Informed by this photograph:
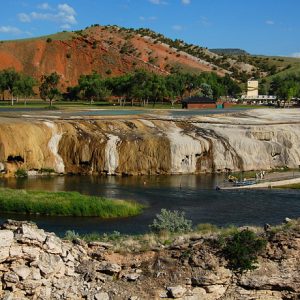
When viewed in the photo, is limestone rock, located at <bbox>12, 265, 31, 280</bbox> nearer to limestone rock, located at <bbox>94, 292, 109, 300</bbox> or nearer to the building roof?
limestone rock, located at <bbox>94, 292, 109, 300</bbox>

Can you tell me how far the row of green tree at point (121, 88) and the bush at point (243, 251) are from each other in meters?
93.8

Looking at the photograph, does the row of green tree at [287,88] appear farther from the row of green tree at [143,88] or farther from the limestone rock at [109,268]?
the limestone rock at [109,268]

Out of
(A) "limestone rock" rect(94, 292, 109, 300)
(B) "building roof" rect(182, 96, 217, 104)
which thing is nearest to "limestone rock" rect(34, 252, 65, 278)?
(A) "limestone rock" rect(94, 292, 109, 300)

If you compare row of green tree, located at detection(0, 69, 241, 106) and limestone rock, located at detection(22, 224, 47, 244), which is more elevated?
row of green tree, located at detection(0, 69, 241, 106)

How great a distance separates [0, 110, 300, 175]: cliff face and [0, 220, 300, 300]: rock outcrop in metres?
38.8

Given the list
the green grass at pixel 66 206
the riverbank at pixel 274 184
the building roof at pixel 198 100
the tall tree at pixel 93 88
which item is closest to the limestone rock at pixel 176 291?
Result: the green grass at pixel 66 206

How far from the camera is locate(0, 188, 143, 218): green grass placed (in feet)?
131

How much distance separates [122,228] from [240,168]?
30.3m

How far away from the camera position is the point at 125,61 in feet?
536

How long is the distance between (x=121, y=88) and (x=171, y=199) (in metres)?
78.4

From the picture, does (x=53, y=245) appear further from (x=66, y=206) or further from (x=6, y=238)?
(x=66, y=206)

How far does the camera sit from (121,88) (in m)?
122

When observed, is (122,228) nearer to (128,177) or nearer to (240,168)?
(128,177)

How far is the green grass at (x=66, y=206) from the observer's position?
39781mm
